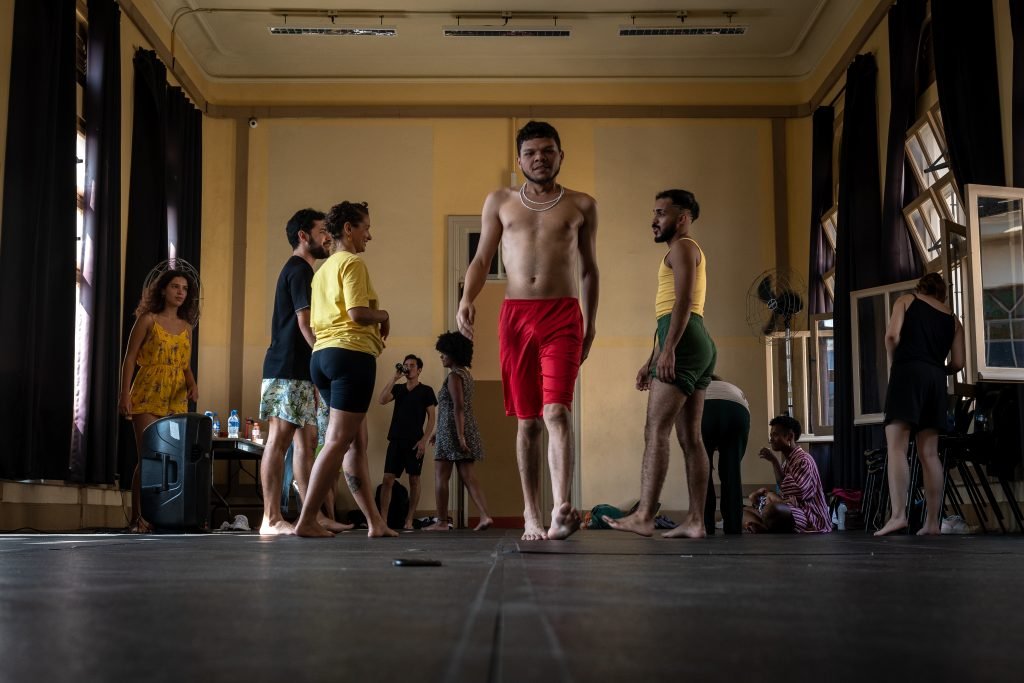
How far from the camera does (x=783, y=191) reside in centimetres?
1184

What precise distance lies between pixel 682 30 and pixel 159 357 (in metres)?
6.65

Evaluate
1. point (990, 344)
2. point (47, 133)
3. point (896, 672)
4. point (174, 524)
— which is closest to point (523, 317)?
point (174, 524)

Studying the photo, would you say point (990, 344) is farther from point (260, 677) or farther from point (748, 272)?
point (260, 677)

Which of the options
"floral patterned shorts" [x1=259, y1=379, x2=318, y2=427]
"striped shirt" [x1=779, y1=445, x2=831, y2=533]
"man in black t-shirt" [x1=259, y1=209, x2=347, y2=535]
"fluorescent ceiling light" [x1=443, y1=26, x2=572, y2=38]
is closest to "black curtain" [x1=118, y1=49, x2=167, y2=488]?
"fluorescent ceiling light" [x1=443, y1=26, x2=572, y2=38]

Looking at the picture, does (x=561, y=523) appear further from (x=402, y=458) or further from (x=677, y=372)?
(x=402, y=458)

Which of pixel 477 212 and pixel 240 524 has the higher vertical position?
pixel 477 212

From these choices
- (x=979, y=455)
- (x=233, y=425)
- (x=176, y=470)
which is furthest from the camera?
(x=233, y=425)

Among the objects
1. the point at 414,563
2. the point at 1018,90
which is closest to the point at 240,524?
the point at 1018,90

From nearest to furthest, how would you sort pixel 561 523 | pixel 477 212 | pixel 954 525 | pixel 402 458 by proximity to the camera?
pixel 561 523
pixel 954 525
pixel 402 458
pixel 477 212

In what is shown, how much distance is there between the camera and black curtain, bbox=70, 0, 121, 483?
805 cm

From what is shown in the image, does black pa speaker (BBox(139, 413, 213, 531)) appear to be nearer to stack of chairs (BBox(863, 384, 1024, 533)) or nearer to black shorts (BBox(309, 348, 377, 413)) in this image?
black shorts (BBox(309, 348, 377, 413))

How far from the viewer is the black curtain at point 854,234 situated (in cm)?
941

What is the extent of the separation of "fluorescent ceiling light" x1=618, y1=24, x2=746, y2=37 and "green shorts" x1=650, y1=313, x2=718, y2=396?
6923 millimetres

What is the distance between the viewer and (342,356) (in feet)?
13.4
